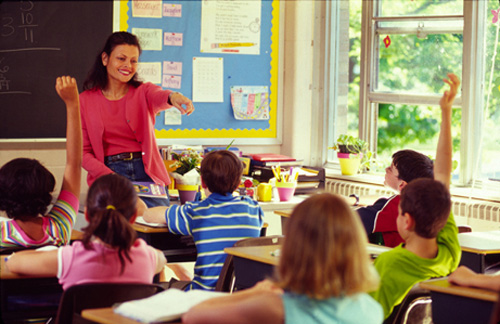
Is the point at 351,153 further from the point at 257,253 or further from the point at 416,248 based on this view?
Result: the point at 416,248

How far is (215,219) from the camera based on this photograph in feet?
9.69

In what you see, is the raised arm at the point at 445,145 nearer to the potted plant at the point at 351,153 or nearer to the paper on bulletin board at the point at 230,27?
the potted plant at the point at 351,153

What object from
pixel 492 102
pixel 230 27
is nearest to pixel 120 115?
pixel 230 27

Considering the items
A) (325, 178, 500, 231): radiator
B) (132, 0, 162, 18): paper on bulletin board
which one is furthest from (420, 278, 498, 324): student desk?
(132, 0, 162, 18): paper on bulletin board

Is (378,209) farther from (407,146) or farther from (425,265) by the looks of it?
(407,146)

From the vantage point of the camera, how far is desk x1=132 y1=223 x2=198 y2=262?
335 centimetres

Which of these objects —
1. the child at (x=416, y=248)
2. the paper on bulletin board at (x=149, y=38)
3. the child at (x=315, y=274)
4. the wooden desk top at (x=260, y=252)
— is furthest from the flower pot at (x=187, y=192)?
the child at (x=315, y=274)

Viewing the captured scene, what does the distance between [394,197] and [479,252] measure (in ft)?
1.47

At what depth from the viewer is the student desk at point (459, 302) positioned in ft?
7.08

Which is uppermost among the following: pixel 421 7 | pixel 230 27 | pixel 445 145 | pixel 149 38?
pixel 421 7

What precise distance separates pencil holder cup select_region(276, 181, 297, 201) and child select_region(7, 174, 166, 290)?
2.45 meters

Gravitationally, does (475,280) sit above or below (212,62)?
below

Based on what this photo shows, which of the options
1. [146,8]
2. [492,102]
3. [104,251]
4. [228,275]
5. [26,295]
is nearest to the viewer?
[104,251]

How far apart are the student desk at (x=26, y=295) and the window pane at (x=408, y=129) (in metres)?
3.36
